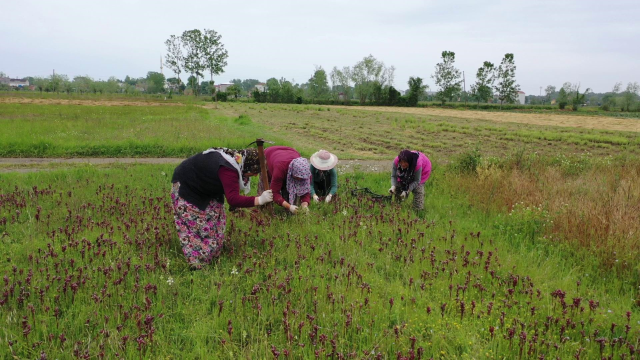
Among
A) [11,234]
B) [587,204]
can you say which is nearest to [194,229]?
[11,234]

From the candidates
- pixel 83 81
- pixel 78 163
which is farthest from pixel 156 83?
pixel 78 163

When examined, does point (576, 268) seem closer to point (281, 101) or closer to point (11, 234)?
point (11, 234)

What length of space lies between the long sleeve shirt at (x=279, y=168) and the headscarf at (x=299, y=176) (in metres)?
0.09

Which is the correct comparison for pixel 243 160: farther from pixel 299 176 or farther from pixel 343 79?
pixel 343 79

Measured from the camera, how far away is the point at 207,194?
4703mm

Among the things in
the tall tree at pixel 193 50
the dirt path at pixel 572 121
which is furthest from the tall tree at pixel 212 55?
the dirt path at pixel 572 121

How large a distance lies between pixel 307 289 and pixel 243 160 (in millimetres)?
1643

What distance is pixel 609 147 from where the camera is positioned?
18.1 metres

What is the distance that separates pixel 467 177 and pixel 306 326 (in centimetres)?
650

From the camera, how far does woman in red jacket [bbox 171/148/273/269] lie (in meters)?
4.49

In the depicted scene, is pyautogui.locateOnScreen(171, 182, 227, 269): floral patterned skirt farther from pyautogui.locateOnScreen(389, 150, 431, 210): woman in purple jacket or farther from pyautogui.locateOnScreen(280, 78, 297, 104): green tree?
pyautogui.locateOnScreen(280, 78, 297, 104): green tree

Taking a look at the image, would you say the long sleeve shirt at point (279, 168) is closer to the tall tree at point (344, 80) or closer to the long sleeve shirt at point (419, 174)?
the long sleeve shirt at point (419, 174)

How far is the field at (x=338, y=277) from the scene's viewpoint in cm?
316

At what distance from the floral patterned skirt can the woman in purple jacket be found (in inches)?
127
